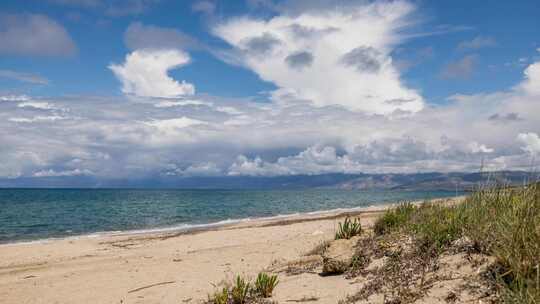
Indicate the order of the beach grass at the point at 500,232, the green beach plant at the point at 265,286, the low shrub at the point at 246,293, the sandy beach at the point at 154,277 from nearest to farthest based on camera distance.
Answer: the beach grass at the point at 500,232, the low shrub at the point at 246,293, the green beach plant at the point at 265,286, the sandy beach at the point at 154,277

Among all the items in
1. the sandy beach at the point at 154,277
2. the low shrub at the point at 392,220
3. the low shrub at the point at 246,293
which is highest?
the low shrub at the point at 392,220

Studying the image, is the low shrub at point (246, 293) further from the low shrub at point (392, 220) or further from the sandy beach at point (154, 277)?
→ the low shrub at point (392, 220)

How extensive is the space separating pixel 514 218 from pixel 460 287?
131 cm

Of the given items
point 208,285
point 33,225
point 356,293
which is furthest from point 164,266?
point 33,225

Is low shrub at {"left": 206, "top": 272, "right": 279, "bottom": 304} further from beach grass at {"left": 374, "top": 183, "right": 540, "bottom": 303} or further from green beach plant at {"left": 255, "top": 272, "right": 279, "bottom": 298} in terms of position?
beach grass at {"left": 374, "top": 183, "right": 540, "bottom": 303}

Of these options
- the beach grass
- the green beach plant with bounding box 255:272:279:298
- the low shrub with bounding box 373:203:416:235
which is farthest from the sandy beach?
the low shrub with bounding box 373:203:416:235

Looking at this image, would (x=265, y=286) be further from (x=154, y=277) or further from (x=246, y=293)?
(x=154, y=277)

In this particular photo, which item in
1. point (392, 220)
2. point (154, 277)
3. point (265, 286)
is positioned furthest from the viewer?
point (154, 277)

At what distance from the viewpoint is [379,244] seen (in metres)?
8.98

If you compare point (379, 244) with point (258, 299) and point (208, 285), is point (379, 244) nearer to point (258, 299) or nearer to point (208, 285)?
point (258, 299)

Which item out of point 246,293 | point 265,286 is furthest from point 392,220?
point 246,293

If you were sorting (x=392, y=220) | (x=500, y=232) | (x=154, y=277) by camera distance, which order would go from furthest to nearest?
(x=154, y=277) → (x=392, y=220) → (x=500, y=232)

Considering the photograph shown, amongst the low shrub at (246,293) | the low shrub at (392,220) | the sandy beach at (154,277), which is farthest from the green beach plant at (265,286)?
the low shrub at (392,220)

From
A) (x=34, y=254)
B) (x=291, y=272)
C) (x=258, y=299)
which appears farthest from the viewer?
(x=34, y=254)
